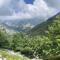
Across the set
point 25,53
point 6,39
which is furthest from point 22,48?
point 6,39

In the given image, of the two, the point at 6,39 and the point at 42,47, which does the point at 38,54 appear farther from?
the point at 6,39

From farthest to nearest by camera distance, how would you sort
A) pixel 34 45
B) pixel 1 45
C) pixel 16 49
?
1. pixel 34 45
2. pixel 16 49
3. pixel 1 45

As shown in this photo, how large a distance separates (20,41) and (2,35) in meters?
18.0

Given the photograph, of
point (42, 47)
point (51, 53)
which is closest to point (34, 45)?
point (42, 47)

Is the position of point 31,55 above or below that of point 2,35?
below

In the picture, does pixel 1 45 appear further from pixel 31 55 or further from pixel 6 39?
pixel 31 55

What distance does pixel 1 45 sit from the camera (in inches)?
6752

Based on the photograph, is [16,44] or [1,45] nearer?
[1,45]

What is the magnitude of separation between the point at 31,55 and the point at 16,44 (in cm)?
1515

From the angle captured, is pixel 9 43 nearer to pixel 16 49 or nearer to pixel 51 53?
pixel 16 49

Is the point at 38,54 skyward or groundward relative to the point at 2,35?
groundward

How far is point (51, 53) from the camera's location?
582ft

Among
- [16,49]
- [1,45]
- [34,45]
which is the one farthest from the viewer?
[34,45]

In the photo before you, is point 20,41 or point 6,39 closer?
point 6,39
